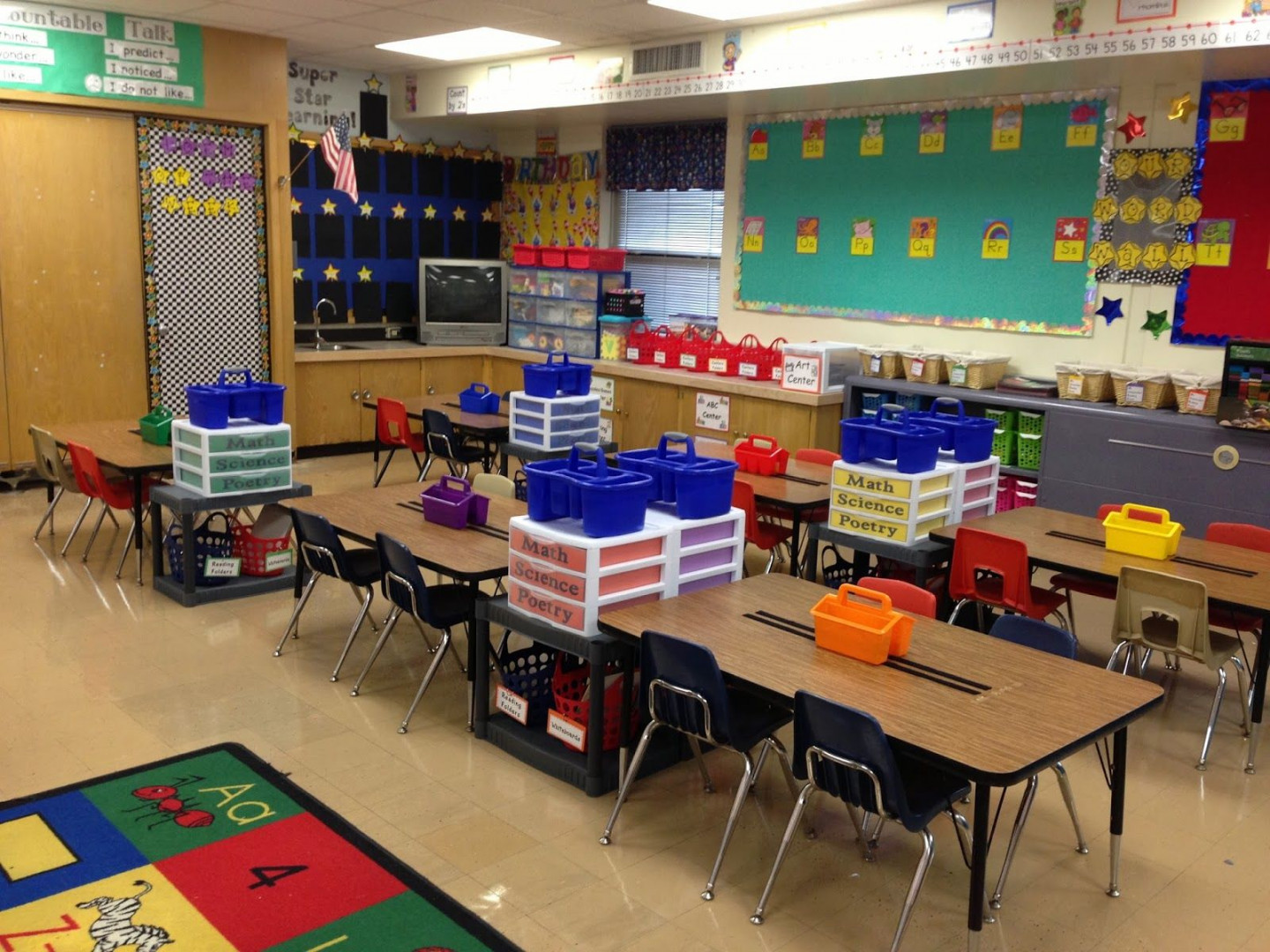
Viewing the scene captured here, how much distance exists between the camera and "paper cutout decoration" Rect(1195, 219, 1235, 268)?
657 cm

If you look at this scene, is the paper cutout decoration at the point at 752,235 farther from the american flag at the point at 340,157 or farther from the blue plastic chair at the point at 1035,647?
the blue plastic chair at the point at 1035,647

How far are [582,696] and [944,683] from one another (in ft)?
4.63

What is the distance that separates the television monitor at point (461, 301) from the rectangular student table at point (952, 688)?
6.81m

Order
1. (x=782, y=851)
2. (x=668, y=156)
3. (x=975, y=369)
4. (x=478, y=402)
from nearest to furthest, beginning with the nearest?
(x=782, y=851), (x=975, y=369), (x=478, y=402), (x=668, y=156)

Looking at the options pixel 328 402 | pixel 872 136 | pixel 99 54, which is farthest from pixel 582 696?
pixel 99 54

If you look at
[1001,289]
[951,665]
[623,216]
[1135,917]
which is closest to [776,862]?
[951,665]

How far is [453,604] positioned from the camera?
4.66m

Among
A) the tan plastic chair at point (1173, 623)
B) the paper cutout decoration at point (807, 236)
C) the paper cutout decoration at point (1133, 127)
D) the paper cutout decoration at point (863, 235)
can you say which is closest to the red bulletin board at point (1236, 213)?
the paper cutout decoration at point (1133, 127)

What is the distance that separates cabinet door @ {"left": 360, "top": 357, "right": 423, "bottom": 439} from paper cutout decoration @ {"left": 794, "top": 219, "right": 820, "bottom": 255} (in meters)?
3.50

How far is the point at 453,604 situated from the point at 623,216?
20.9ft

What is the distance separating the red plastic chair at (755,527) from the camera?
5562 millimetres

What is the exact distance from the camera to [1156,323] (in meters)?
6.88

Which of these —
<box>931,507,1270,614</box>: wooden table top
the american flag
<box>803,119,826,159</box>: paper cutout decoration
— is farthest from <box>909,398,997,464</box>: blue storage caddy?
the american flag

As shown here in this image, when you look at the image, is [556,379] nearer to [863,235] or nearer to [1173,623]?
[863,235]
